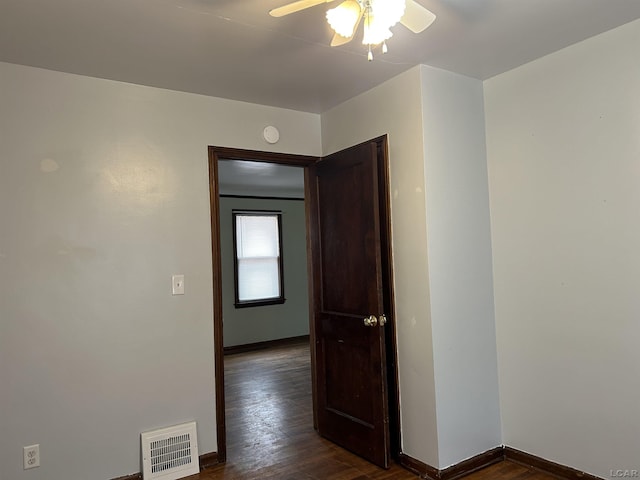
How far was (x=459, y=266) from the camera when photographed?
9.03 feet

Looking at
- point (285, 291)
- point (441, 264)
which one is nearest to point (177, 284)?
point (441, 264)

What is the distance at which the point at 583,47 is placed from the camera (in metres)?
2.43

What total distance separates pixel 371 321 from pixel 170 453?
1.48 m

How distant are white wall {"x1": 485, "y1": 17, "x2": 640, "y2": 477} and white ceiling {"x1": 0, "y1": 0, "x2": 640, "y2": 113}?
8.6 inches

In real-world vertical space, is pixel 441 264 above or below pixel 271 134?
below

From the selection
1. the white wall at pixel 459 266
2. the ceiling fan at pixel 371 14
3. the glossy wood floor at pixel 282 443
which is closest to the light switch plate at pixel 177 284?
the glossy wood floor at pixel 282 443

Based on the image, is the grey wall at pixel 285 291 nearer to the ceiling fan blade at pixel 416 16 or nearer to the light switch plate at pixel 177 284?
the light switch plate at pixel 177 284

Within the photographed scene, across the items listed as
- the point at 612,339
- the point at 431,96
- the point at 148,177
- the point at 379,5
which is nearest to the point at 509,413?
the point at 612,339

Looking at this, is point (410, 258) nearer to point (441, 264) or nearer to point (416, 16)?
point (441, 264)

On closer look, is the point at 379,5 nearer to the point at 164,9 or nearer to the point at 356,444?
the point at 164,9

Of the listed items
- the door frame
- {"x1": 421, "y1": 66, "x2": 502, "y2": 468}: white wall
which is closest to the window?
the door frame

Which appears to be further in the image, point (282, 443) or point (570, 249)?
point (282, 443)

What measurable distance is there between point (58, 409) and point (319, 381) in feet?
5.70

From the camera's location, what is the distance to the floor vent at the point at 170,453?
8.71 feet
